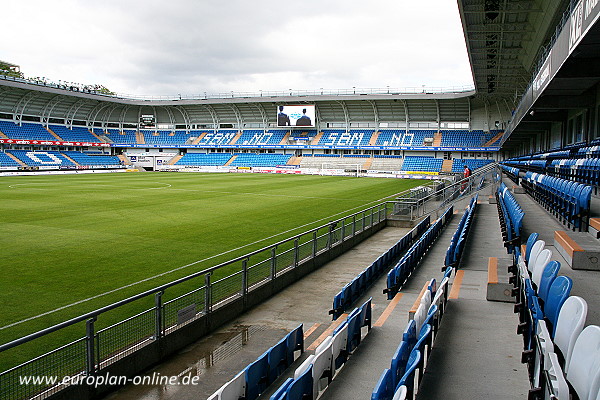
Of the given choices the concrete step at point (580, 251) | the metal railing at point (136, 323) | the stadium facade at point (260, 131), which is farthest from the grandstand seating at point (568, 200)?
the stadium facade at point (260, 131)

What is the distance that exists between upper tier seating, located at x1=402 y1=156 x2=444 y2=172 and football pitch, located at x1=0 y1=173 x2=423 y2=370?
29450 mm

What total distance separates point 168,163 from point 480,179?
171 feet

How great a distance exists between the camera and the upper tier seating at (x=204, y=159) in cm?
6766

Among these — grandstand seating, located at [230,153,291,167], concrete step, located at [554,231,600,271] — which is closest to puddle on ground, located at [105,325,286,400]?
concrete step, located at [554,231,600,271]

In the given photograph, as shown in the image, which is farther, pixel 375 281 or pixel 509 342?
pixel 375 281

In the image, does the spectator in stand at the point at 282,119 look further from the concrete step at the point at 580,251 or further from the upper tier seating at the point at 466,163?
the concrete step at the point at 580,251

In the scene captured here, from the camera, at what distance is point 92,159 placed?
64.2 metres

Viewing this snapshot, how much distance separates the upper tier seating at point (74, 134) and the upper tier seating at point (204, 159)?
12.8 metres

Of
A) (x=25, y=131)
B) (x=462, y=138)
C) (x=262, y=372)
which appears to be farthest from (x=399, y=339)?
(x=25, y=131)

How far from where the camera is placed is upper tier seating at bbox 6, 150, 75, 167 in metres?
56.0

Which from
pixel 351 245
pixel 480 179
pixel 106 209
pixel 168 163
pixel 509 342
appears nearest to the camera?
pixel 509 342

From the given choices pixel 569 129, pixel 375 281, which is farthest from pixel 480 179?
pixel 375 281

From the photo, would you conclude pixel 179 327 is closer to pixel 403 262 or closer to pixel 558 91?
pixel 403 262

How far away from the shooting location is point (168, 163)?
232 feet
